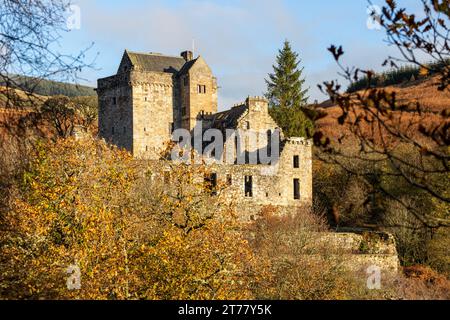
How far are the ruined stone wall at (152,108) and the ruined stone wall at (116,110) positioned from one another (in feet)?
1.78

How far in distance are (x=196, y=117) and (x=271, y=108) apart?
11.8m

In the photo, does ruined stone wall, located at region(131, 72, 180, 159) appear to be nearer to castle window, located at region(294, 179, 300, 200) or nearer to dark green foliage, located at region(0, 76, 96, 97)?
castle window, located at region(294, 179, 300, 200)

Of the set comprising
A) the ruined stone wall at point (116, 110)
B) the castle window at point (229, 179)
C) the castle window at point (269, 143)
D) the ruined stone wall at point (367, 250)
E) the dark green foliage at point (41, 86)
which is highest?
the ruined stone wall at point (116, 110)

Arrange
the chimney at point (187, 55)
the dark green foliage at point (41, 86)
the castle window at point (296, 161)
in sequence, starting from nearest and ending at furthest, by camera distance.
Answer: the dark green foliage at point (41, 86), the castle window at point (296, 161), the chimney at point (187, 55)

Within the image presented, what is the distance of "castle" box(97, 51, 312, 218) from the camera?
4369 centimetres

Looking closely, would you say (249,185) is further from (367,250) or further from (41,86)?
(41,86)

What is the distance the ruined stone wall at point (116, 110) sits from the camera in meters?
48.2

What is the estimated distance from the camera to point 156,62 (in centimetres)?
5100

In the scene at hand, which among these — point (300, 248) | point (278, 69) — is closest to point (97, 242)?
point (300, 248)

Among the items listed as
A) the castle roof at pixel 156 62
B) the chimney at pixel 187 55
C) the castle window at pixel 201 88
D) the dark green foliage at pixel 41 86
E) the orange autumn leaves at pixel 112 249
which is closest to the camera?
the dark green foliage at pixel 41 86

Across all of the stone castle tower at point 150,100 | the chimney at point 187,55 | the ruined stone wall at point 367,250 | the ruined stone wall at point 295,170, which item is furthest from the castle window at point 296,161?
the chimney at point 187,55

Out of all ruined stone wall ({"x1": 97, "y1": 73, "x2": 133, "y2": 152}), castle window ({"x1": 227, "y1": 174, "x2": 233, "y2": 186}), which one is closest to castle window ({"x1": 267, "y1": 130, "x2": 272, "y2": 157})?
castle window ({"x1": 227, "y1": 174, "x2": 233, "y2": 186})

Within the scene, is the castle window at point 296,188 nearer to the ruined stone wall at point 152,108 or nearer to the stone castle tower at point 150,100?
the stone castle tower at point 150,100

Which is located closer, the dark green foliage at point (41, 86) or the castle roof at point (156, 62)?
the dark green foliage at point (41, 86)
